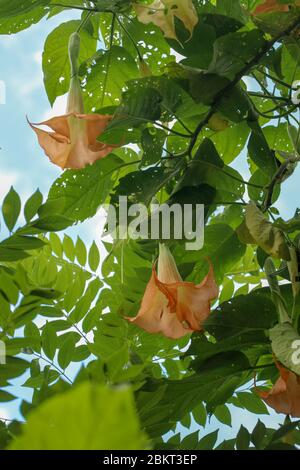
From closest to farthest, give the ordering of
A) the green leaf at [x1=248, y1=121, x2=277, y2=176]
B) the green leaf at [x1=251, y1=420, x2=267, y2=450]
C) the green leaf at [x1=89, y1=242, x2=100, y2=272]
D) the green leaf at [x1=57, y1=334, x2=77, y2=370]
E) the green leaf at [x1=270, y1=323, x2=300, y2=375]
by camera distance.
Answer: the green leaf at [x1=251, y1=420, x2=267, y2=450] < the green leaf at [x1=270, y1=323, x2=300, y2=375] < the green leaf at [x1=57, y1=334, x2=77, y2=370] < the green leaf at [x1=248, y1=121, x2=277, y2=176] < the green leaf at [x1=89, y1=242, x2=100, y2=272]

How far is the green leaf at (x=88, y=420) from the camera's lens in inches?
6.1

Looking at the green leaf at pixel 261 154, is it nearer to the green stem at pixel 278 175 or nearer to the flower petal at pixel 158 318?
the green stem at pixel 278 175

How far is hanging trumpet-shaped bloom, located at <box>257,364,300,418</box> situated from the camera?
76cm

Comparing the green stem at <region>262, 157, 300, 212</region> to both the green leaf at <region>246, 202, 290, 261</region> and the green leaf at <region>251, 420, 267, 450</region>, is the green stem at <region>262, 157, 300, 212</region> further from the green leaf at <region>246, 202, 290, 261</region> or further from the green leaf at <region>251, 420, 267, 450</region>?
the green leaf at <region>251, 420, 267, 450</region>

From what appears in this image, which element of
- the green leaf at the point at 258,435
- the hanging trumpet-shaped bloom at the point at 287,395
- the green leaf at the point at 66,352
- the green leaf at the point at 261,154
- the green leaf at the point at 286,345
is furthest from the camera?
the green leaf at the point at 261,154

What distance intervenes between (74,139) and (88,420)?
80 centimetres

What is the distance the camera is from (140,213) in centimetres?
91

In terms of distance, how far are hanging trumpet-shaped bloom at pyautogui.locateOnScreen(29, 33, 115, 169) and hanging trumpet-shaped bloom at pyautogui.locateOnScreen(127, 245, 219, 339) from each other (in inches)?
8.2

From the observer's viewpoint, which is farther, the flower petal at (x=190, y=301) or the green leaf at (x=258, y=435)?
the flower petal at (x=190, y=301)

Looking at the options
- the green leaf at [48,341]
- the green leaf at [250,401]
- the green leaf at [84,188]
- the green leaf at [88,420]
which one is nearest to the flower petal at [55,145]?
the green leaf at [84,188]

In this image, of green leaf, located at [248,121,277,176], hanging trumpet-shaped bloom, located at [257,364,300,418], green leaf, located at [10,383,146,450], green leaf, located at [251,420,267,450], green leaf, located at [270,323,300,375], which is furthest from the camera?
green leaf, located at [248,121,277,176]

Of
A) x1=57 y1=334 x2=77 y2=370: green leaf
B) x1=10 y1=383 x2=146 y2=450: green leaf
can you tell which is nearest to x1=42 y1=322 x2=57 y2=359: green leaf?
x1=57 y1=334 x2=77 y2=370: green leaf

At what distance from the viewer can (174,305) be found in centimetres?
81

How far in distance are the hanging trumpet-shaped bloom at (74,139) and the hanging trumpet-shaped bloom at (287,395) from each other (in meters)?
0.38
